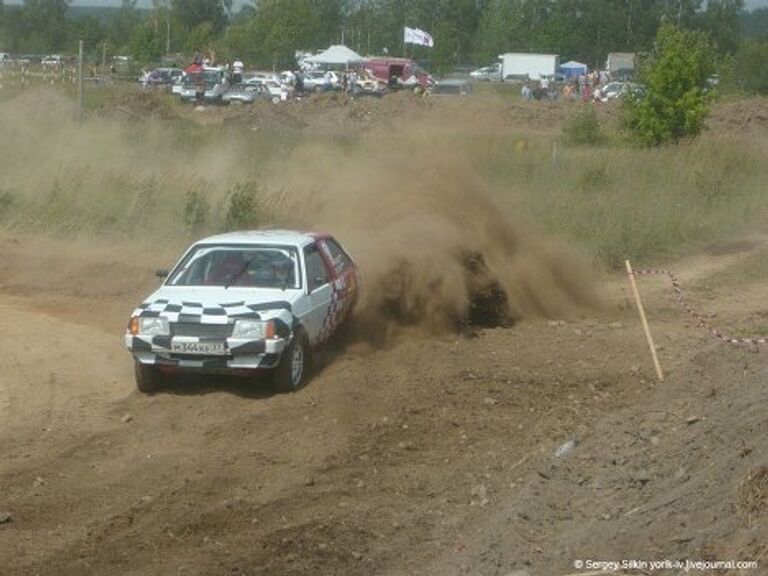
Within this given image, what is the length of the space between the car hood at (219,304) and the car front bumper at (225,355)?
24 centimetres

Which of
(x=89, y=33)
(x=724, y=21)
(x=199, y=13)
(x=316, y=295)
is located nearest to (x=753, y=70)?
(x=724, y=21)

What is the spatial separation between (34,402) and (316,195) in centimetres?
963

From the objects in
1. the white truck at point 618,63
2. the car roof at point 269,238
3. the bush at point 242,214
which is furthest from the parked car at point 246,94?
the car roof at point 269,238

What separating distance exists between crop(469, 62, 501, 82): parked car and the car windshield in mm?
65034

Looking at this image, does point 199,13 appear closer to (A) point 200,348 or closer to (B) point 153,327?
(B) point 153,327

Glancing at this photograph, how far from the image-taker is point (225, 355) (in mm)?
11953

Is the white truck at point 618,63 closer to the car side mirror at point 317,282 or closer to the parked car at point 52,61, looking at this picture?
the parked car at point 52,61

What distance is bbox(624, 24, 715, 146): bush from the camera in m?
30.8

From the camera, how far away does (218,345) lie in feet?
39.2

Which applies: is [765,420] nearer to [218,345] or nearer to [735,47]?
[218,345]

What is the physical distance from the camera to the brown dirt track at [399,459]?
305 inches

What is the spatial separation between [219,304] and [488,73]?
72.8m

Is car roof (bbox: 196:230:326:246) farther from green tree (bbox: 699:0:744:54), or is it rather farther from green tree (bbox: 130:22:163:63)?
green tree (bbox: 699:0:744:54)

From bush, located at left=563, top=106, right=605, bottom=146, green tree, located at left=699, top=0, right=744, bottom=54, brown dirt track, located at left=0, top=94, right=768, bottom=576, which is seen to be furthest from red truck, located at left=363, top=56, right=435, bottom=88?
brown dirt track, located at left=0, top=94, right=768, bottom=576
